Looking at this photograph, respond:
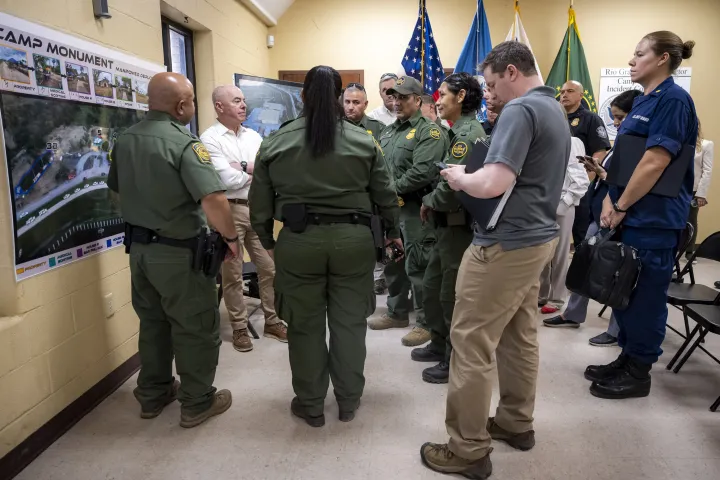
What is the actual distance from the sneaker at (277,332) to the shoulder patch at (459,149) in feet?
5.42

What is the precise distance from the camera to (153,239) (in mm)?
2064

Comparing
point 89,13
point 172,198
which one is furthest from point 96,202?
point 89,13

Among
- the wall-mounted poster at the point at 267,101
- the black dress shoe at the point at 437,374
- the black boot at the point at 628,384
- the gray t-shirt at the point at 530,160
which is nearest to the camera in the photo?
the gray t-shirt at the point at 530,160

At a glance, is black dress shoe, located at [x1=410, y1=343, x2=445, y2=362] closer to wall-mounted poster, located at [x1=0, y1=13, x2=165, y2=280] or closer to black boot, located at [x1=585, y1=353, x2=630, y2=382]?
black boot, located at [x1=585, y1=353, x2=630, y2=382]

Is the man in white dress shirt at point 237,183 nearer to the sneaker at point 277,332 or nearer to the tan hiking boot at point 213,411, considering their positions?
the sneaker at point 277,332

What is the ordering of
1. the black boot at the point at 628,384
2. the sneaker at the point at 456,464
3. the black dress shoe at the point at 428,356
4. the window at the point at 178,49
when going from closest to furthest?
the sneaker at the point at 456,464
the black boot at the point at 628,384
the black dress shoe at the point at 428,356
the window at the point at 178,49

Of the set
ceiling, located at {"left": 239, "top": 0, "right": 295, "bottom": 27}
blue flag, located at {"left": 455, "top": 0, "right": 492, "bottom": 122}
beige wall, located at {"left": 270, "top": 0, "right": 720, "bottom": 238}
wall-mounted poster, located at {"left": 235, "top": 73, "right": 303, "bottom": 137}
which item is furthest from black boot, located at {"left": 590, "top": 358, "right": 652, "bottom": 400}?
ceiling, located at {"left": 239, "top": 0, "right": 295, "bottom": 27}

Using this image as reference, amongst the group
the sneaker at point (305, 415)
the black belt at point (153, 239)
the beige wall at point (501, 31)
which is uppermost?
the beige wall at point (501, 31)

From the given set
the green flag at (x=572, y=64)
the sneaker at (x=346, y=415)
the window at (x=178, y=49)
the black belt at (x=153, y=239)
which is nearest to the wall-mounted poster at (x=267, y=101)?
the window at (x=178, y=49)

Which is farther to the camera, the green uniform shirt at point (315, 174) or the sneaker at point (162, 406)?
the sneaker at point (162, 406)

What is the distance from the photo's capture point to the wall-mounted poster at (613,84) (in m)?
5.60

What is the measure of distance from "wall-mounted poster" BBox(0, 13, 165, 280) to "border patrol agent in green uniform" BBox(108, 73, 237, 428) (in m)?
0.26

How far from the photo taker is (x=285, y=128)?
203 cm

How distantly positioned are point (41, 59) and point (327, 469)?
2.02 m
